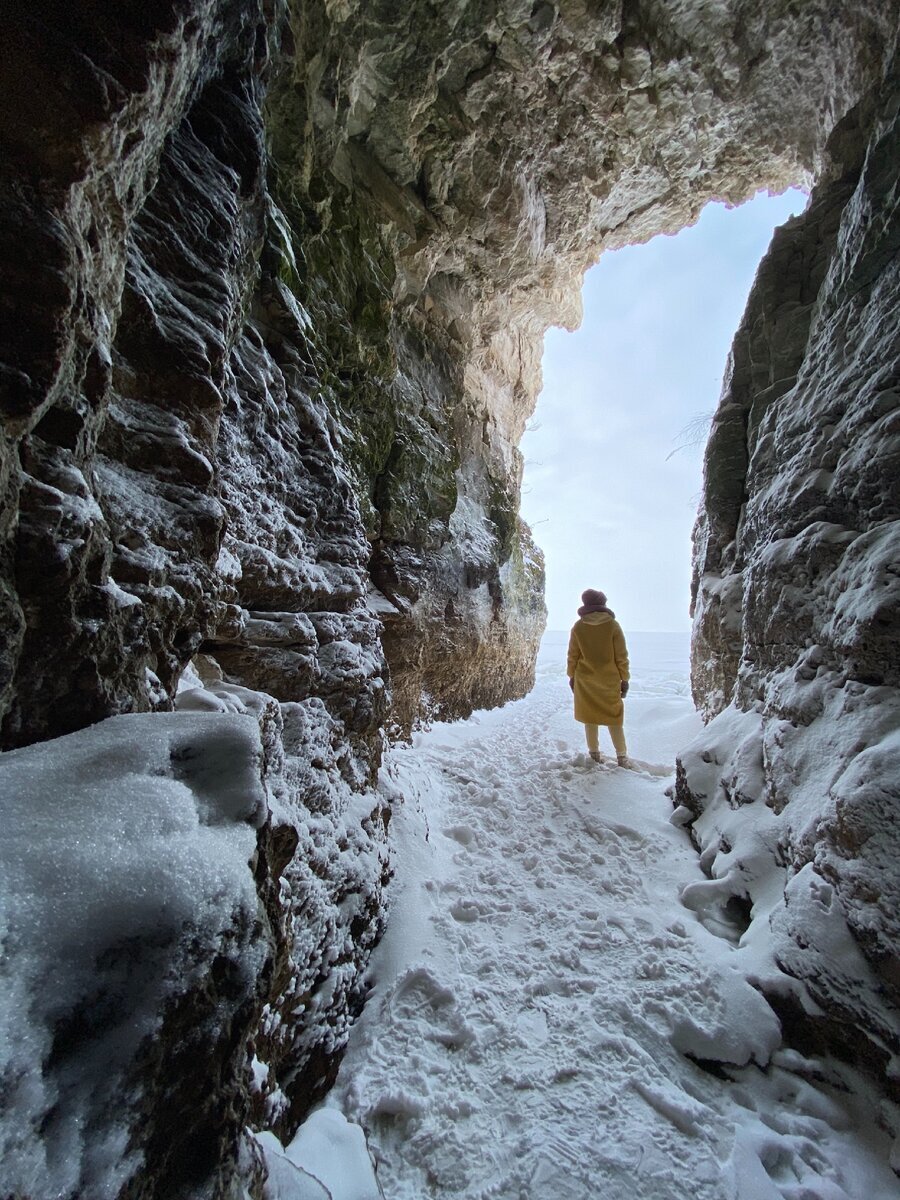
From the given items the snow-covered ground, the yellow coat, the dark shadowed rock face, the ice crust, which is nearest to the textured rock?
the dark shadowed rock face

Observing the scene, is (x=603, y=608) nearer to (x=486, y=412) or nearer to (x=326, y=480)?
(x=326, y=480)

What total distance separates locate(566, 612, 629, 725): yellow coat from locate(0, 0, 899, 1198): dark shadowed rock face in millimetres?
1095

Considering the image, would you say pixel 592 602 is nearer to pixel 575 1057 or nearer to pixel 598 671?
pixel 598 671

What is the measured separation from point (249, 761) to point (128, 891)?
51 centimetres

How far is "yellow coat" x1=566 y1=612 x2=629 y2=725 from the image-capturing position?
5.38 meters

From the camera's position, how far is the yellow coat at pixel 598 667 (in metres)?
5.38

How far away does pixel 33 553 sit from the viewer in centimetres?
129

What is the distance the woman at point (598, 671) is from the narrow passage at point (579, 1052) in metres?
1.72

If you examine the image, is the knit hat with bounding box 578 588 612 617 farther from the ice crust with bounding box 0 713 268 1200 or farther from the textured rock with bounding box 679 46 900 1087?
the ice crust with bounding box 0 713 268 1200

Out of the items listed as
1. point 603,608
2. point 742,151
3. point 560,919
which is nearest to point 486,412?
point 742,151

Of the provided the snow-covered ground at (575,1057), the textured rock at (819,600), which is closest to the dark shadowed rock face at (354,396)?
the textured rock at (819,600)

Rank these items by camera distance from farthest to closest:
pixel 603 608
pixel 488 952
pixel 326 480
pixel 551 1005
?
pixel 603 608 → pixel 326 480 → pixel 488 952 → pixel 551 1005

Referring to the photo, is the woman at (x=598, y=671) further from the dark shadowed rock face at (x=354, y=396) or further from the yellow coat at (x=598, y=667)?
the dark shadowed rock face at (x=354, y=396)

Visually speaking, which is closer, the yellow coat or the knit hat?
the yellow coat
